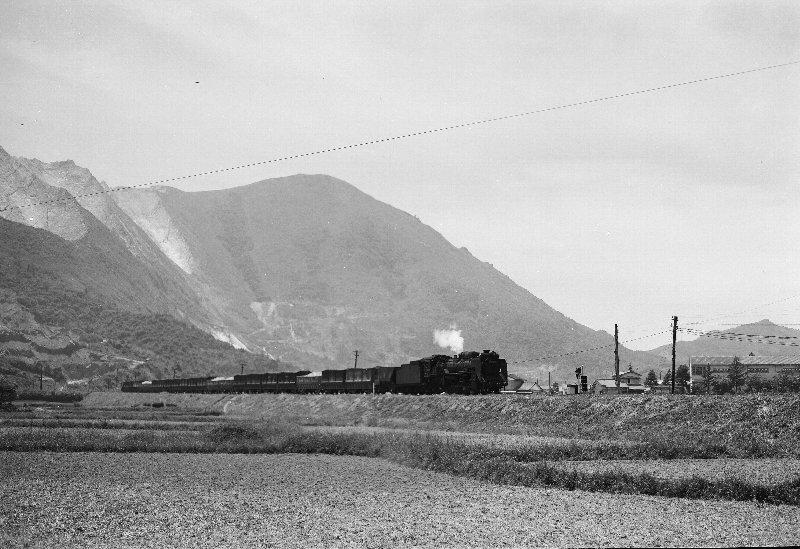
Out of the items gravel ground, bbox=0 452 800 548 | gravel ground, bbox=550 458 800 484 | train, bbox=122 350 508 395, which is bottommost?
gravel ground, bbox=0 452 800 548

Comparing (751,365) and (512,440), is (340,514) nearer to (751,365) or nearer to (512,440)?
(512,440)

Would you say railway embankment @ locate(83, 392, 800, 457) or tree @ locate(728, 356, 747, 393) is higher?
tree @ locate(728, 356, 747, 393)

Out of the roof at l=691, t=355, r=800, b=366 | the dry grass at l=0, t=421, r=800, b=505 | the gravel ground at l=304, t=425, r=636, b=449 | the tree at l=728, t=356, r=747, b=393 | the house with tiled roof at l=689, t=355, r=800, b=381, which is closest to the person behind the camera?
the dry grass at l=0, t=421, r=800, b=505

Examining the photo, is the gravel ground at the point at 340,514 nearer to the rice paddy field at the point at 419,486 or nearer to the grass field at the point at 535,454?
the rice paddy field at the point at 419,486

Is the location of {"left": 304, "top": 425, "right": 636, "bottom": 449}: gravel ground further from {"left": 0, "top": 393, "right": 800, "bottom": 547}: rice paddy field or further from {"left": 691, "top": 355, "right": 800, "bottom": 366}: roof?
{"left": 691, "top": 355, "right": 800, "bottom": 366}: roof

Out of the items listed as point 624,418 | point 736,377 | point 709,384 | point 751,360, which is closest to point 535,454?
point 624,418

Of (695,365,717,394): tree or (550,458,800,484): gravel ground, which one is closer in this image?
(550,458,800,484): gravel ground

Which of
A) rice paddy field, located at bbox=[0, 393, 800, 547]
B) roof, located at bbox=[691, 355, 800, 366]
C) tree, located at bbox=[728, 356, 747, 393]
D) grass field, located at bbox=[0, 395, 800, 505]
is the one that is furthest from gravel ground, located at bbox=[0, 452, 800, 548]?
roof, located at bbox=[691, 355, 800, 366]
